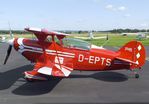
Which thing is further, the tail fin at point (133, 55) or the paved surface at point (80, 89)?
the tail fin at point (133, 55)

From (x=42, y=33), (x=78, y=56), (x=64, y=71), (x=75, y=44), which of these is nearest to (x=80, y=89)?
(x=64, y=71)

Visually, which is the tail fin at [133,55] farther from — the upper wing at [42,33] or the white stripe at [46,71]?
the white stripe at [46,71]

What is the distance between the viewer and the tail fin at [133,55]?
1130cm

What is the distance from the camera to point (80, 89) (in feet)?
32.1

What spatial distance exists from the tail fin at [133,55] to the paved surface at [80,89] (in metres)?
0.73

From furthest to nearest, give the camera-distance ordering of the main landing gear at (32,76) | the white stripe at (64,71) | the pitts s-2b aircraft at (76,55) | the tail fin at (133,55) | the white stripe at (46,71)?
the tail fin at (133,55)
the pitts s-2b aircraft at (76,55)
the white stripe at (64,71)
the main landing gear at (32,76)
the white stripe at (46,71)

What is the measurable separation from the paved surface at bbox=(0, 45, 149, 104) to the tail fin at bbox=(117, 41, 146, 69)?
0.73m

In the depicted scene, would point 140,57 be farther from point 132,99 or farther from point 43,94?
point 43,94

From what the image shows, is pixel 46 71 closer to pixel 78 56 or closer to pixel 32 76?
pixel 32 76

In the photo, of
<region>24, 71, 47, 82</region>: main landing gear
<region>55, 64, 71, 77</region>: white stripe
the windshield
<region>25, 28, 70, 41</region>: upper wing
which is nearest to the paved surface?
<region>24, 71, 47, 82</region>: main landing gear

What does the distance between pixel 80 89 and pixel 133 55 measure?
9.82 feet

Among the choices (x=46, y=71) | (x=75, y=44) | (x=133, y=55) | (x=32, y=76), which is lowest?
(x=32, y=76)

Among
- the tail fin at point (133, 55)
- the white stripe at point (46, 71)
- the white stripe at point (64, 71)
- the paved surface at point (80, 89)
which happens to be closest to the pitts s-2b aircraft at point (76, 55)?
the tail fin at point (133, 55)

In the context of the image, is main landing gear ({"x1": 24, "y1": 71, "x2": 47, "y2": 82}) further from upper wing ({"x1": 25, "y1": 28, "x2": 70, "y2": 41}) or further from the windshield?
the windshield
